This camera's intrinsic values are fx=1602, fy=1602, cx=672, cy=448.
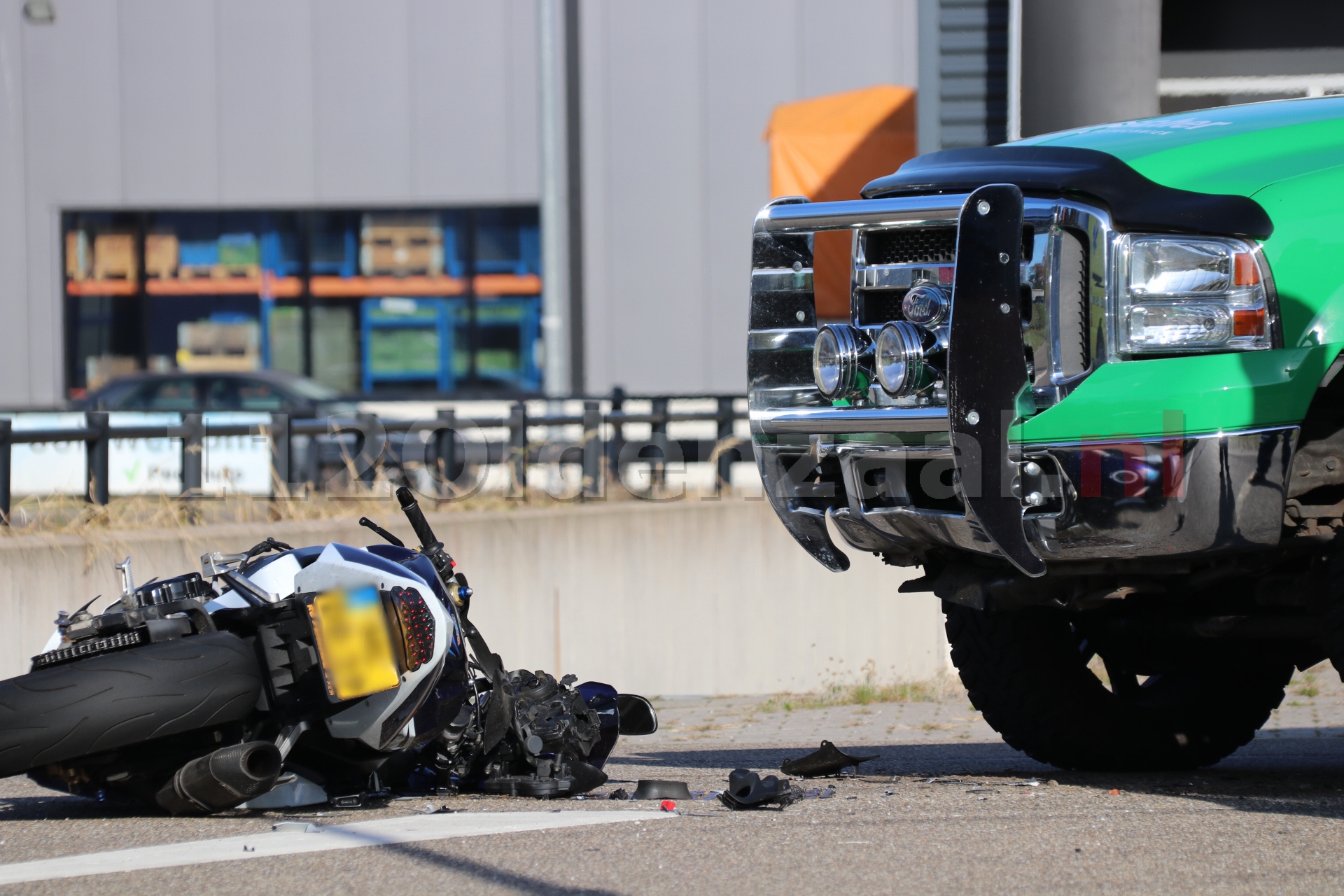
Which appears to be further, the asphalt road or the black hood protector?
the black hood protector

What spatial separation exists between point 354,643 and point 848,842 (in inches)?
57.4

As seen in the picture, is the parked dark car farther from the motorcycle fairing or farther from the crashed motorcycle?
the motorcycle fairing

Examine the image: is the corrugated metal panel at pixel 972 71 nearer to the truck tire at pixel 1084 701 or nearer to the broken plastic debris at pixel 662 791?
the truck tire at pixel 1084 701

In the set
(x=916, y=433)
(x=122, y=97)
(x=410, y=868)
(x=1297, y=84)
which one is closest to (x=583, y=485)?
(x=916, y=433)

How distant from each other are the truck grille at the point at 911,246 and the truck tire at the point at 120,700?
2.28 metres

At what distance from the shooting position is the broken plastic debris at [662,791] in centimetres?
504

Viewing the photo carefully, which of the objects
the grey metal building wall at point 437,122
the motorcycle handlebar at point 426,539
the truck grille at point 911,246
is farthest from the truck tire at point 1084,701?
the grey metal building wall at point 437,122

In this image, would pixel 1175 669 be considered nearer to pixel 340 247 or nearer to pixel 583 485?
pixel 583 485

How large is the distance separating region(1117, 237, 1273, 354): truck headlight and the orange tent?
12.0 meters

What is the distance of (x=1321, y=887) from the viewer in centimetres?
369

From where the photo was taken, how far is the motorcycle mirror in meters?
5.44

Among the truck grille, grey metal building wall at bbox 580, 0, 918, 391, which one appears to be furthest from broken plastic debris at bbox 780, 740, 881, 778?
grey metal building wall at bbox 580, 0, 918, 391

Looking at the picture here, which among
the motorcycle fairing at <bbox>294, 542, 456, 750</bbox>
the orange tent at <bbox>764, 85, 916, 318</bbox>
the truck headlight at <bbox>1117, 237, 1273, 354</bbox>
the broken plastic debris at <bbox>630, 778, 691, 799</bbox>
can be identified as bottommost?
the broken plastic debris at <bbox>630, 778, 691, 799</bbox>

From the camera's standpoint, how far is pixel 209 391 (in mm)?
17797
